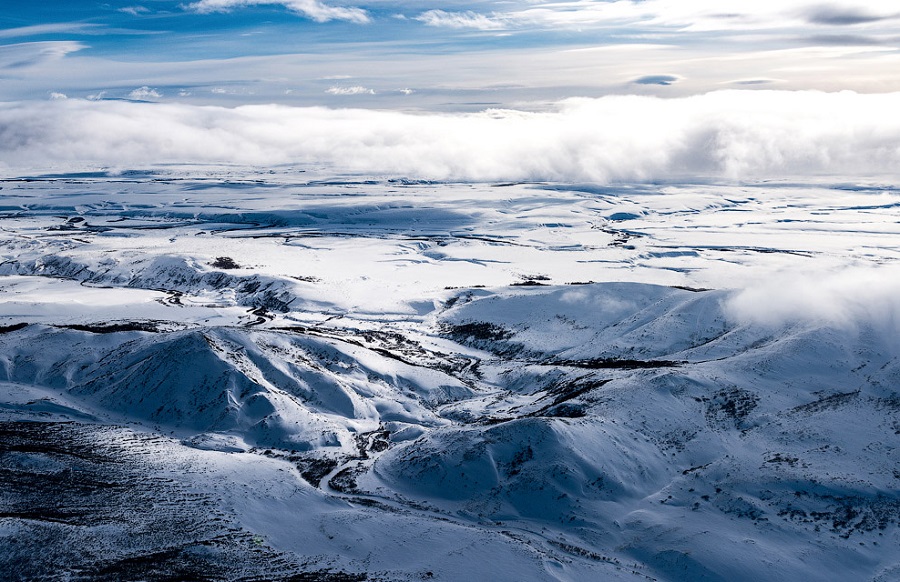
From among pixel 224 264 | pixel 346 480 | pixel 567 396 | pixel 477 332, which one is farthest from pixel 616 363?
pixel 224 264

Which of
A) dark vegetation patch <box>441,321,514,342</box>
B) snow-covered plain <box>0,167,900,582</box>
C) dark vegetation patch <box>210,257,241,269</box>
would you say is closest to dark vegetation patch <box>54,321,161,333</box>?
snow-covered plain <box>0,167,900,582</box>

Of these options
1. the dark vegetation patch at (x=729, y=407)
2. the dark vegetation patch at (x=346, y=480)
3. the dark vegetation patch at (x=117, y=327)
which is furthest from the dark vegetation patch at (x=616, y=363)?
the dark vegetation patch at (x=117, y=327)

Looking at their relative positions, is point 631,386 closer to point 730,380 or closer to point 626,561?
point 730,380

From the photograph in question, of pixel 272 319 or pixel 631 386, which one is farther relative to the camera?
pixel 272 319

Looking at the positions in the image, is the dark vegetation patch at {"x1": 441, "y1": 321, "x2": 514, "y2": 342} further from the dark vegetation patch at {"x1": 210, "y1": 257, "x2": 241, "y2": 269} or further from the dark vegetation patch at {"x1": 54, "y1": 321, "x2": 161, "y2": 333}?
the dark vegetation patch at {"x1": 210, "y1": 257, "x2": 241, "y2": 269}

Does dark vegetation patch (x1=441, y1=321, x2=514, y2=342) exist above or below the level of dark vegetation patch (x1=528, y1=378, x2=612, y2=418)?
below

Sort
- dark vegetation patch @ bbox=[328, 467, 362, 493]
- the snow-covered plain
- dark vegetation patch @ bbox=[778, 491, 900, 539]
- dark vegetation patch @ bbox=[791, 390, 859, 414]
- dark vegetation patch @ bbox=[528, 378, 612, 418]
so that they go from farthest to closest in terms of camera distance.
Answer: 1. dark vegetation patch @ bbox=[528, 378, 612, 418]
2. dark vegetation patch @ bbox=[791, 390, 859, 414]
3. dark vegetation patch @ bbox=[328, 467, 362, 493]
4. dark vegetation patch @ bbox=[778, 491, 900, 539]
5. the snow-covered plain

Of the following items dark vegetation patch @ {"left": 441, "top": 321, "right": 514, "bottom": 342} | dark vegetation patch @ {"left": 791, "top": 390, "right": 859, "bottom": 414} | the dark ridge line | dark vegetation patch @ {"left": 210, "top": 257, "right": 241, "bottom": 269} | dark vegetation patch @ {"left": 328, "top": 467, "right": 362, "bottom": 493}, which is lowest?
dark vegetation patch @ {"left": 441, "top": 321, "right": 514, "bottom": 342}

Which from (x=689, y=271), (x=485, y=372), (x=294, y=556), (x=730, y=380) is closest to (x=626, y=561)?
(x=294, y=556)
